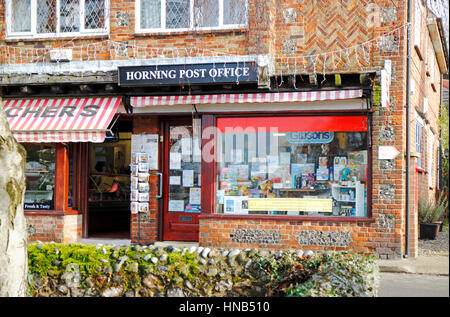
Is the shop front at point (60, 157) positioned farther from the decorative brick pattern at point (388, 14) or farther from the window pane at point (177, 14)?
the decorative brick pattern at point (388, 14)

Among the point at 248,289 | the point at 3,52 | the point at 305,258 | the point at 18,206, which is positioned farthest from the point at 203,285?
the point at 3,52

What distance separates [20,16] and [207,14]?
4149 mm

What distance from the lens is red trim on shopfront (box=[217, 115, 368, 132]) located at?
10.8 meters

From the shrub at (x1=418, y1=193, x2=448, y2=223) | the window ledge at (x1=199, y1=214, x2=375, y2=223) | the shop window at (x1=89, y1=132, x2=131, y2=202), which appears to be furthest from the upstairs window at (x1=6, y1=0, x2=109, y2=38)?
the shrub at (x1=418, y1=193, x2=448, y2=223)

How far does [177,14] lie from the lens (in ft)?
38.3

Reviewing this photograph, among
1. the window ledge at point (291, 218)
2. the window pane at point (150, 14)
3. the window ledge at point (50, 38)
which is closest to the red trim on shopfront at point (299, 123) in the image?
the window ledge at point (291, 218)

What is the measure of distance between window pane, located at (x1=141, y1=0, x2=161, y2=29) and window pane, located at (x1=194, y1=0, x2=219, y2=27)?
871 millimetres

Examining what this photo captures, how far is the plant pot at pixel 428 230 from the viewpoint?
13.5 m

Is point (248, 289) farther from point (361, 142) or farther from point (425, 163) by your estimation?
point (425, 163)

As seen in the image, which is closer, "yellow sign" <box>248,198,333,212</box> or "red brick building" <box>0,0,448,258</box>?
"red brick building" <box>0,0,448,258</box>

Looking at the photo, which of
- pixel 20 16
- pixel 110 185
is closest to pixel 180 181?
pixel 110 185

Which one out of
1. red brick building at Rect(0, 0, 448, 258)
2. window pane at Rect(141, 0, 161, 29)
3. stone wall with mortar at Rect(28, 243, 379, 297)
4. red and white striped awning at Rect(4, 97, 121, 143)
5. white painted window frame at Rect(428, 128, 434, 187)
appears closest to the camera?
stone wall with mortar at Rect(28, 243, 379, 297)

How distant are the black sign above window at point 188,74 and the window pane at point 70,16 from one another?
1.78 m

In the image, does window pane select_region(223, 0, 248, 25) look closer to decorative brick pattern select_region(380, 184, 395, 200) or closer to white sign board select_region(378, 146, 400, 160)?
white sign board select_region(378, 146, 400, 160)
